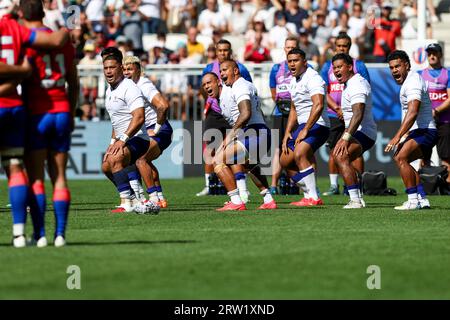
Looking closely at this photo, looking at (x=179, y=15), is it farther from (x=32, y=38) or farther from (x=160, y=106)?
(x=32, y=38)

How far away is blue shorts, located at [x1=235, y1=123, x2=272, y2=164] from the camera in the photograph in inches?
656

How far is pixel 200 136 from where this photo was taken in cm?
2459

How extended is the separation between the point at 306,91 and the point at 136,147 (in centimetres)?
260

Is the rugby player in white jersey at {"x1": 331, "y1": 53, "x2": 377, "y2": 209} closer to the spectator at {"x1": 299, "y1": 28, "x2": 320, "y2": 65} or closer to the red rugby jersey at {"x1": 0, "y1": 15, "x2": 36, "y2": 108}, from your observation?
the red rugby jersey at {"x1": 0, "y1": 15, "x2": 36, "y2": 108}

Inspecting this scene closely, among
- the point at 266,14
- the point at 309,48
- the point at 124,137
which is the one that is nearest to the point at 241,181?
the point at 124,137

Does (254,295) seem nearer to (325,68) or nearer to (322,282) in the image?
(322,282)

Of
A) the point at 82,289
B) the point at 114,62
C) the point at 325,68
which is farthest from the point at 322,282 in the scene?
the point at 325,68

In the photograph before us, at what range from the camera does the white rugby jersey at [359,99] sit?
1684 cm

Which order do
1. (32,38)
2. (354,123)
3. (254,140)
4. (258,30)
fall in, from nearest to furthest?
(32,38)
(354,123)
(254,140)
(258,30)

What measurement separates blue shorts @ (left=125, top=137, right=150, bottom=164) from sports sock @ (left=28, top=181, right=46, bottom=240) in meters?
4.39

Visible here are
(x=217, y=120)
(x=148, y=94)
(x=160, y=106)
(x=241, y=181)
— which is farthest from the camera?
(x=217, y=120)

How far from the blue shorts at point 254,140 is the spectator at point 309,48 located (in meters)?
10.0

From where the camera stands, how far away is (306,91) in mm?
17297

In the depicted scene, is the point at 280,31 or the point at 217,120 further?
the point at 280,31
